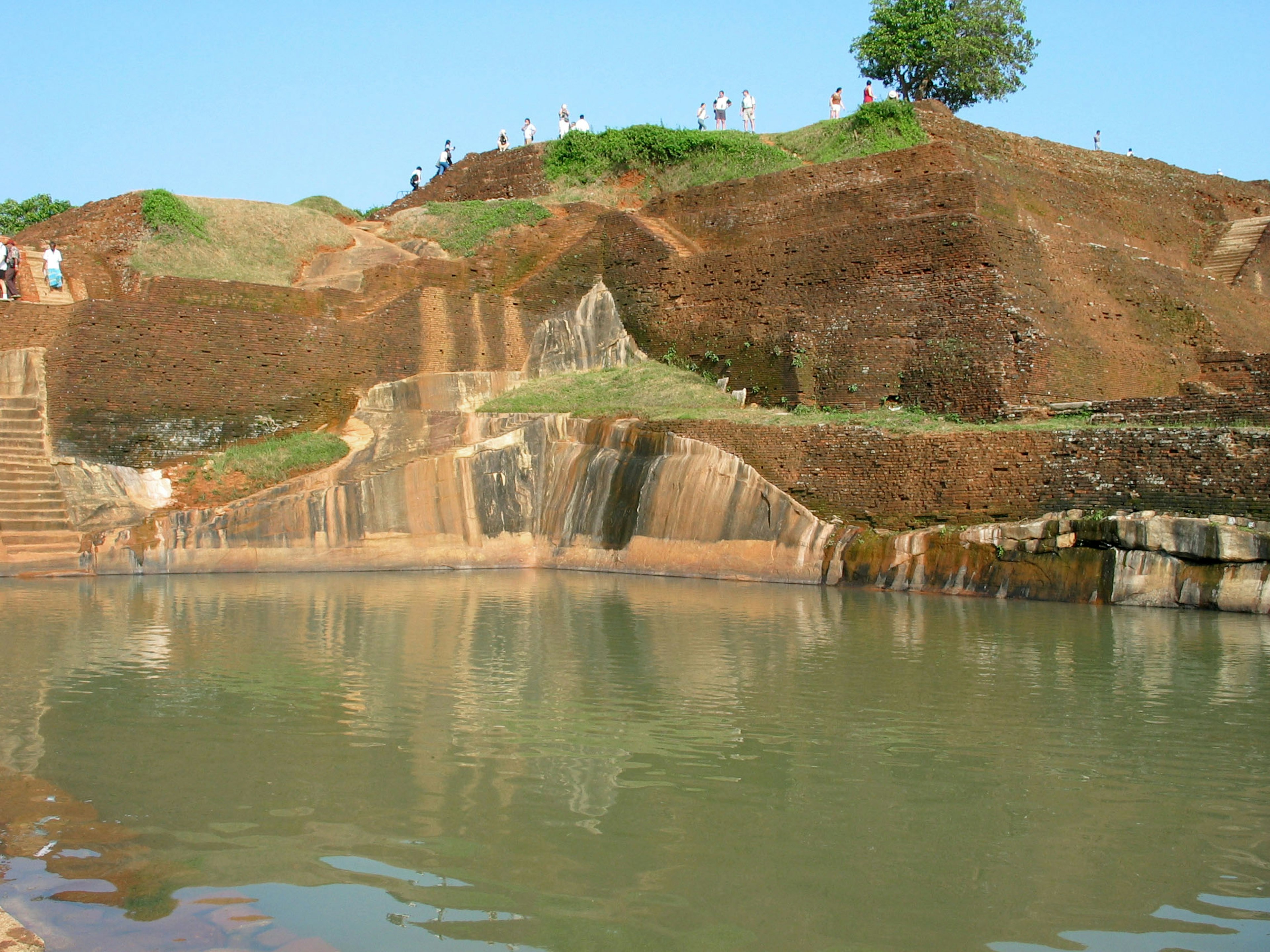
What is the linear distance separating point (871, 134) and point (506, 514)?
39.3 feet

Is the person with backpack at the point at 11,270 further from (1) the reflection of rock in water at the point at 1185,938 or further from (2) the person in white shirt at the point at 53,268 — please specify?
(1) the reflection of rock in water at the point at 1185,938

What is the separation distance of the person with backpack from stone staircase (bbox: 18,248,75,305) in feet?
0.80

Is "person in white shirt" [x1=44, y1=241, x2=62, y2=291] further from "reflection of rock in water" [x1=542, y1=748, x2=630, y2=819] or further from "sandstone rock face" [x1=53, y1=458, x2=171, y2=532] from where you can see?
"reflection of rock in water" [x1=542, y1=748, x2=630, y2=819]

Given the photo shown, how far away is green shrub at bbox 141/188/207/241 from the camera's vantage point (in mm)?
23719

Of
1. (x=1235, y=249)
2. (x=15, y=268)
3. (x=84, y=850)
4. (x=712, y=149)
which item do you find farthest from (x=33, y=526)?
(x=1235, y=249)

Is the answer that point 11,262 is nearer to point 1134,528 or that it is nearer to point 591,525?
point 591,525

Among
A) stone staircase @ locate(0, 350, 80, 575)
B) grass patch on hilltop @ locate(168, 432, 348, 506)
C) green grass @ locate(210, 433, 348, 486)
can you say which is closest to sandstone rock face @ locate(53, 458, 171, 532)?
stone staircase @ locate(0, 350, 80, 575)

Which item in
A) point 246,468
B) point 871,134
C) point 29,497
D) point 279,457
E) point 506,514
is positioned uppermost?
point 871,134

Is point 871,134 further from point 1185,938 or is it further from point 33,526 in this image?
point 1185,938

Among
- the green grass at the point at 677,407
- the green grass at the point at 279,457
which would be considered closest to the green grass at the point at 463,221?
the green grass at the point at 677,407

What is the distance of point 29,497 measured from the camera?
57.2ft

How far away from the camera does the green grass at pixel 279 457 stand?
19.0m

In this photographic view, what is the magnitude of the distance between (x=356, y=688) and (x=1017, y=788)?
4800 millimetres

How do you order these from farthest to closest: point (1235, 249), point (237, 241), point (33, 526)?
point (237, 241) → point (1235, 249) → point (33, 526)
